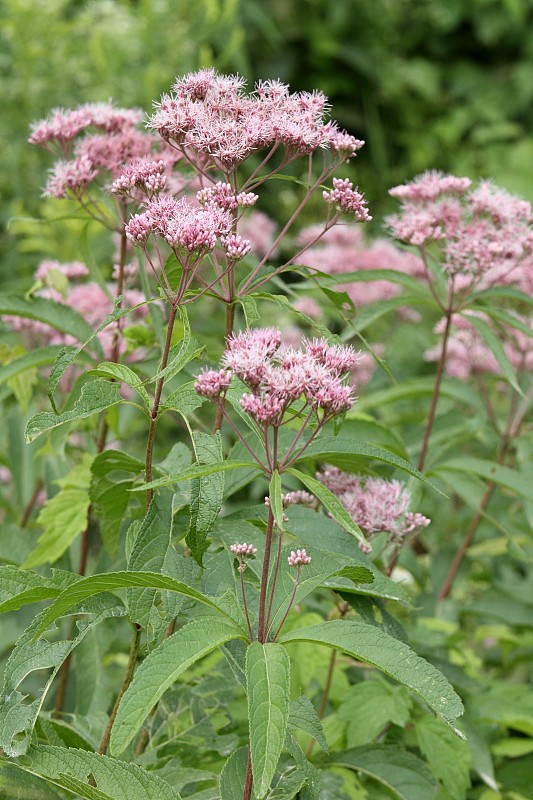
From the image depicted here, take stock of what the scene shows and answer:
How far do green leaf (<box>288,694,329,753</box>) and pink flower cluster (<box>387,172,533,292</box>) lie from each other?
794 millimetres

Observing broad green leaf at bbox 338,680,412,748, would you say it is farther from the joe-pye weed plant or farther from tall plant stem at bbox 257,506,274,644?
tall plant stem at bbox 257,506,274,644

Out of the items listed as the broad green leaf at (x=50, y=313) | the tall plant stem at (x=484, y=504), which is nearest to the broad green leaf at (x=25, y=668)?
the broad green leaf at (x=50, y=313)

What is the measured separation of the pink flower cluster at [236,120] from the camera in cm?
115

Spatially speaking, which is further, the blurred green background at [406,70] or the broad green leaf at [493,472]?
the blurred green background at [406,70]

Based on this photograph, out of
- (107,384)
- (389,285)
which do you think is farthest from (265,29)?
(107,384)

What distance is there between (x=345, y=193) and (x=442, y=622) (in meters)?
0.98

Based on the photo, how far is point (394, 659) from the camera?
3.17 ft

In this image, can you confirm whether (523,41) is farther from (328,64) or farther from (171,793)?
(171,793)

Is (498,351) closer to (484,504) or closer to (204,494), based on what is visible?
(484,504)

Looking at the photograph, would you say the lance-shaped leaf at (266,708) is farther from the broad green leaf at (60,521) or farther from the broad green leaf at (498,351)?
the broad green leaf at (498,351)

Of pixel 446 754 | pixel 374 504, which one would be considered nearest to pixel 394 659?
pixel 374 504

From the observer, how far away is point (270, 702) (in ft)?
3.03

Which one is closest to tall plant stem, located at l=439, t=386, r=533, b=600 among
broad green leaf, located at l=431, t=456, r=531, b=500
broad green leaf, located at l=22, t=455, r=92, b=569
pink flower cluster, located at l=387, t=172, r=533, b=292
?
broad green leaf, located at l=431, t=456, r=531, b=500

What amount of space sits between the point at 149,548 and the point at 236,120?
1.70ft
